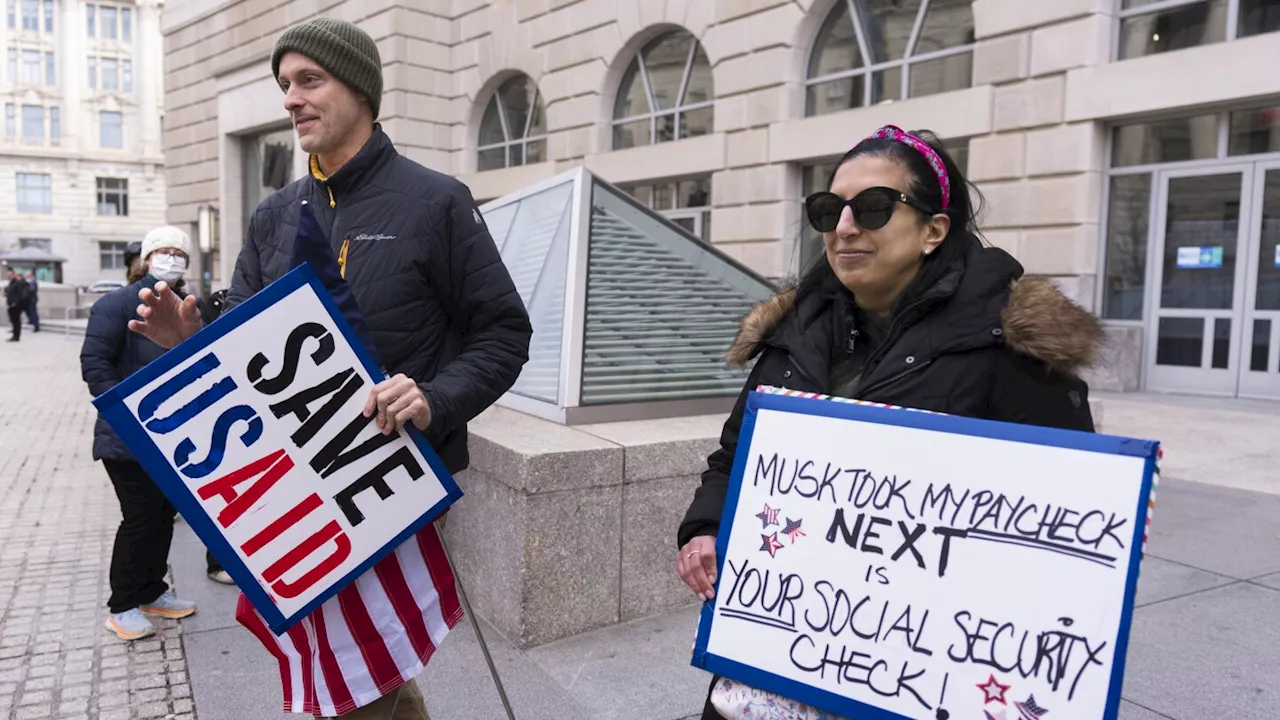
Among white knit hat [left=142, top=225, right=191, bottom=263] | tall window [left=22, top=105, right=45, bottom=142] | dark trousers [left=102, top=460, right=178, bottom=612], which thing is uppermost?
tall window [left=22, top=105, right=45, bottom=142]

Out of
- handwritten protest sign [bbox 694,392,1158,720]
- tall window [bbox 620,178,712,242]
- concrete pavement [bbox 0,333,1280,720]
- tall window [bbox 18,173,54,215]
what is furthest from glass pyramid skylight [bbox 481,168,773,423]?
tall window [bbox 18,173,54,215]

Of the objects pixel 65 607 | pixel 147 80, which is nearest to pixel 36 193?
pixel 147 80

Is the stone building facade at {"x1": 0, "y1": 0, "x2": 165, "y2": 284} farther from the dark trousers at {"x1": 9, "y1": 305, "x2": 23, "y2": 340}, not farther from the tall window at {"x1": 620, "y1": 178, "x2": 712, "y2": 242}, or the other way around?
the tall window at {"x1": 620, "y1": 178, "x2": 712, "y2": 242}

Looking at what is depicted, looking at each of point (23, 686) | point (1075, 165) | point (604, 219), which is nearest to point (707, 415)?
point (604, 219)

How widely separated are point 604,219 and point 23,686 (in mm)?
3378

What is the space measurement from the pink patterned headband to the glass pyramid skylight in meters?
2.75

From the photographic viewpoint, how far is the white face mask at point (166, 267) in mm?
3912

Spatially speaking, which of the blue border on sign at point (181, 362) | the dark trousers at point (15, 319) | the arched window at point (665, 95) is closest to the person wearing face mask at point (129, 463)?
the blue border on sign at point (181, 362)

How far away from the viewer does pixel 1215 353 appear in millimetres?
10391

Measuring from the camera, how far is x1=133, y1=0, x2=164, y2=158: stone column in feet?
209

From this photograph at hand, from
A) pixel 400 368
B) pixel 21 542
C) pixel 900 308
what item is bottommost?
pixel 21 542

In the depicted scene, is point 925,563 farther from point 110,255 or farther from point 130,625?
point 110,255

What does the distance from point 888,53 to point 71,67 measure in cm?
6655

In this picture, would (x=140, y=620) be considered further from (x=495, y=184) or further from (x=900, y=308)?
(x=495, y=184)
